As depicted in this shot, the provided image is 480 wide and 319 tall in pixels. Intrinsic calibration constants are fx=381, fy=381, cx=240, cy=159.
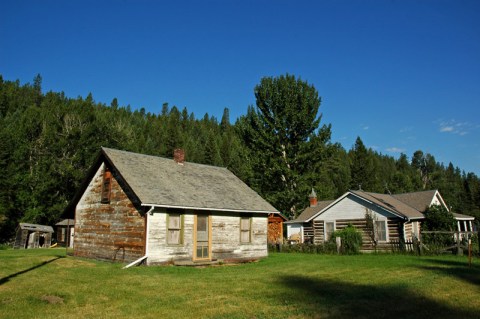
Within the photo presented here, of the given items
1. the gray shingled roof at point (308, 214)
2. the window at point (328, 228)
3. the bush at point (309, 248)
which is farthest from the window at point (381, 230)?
the gray shingled roof at point (308, 214)

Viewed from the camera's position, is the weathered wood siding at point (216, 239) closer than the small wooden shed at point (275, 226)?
Yes

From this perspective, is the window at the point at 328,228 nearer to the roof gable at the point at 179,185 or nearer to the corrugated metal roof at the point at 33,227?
the roof gable at the point at 179,185

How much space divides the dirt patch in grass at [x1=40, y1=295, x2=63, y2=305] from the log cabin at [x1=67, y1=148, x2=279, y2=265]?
7.52m

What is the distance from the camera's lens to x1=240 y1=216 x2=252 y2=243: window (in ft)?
77.5

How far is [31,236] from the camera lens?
4097cm

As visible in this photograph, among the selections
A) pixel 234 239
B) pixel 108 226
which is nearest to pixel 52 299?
pixel 108 226

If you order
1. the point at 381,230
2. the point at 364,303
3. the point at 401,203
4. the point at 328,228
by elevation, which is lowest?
the point at 364,303

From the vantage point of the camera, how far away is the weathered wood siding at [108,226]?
19.5 m

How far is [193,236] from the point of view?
20.7 m

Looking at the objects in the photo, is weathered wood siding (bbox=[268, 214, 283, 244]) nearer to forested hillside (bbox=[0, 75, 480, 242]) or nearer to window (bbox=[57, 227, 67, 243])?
forested hillside (bbox=[0, 75, 480, 242])

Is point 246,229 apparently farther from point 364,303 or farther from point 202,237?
point 364,303

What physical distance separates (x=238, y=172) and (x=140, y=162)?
178 feet

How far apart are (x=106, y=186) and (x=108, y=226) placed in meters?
2.30

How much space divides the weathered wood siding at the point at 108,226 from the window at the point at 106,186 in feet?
0.98
